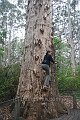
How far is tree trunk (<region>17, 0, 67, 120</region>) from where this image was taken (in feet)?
14.1

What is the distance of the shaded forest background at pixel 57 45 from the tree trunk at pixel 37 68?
1461mm

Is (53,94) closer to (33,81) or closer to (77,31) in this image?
(33,81)

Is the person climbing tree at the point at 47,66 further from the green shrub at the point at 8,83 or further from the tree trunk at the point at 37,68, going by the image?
the green shrub at the point at 8,83

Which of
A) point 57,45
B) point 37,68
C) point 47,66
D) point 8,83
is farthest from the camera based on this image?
point 57,45

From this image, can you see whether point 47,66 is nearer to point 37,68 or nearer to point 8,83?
point 37,68

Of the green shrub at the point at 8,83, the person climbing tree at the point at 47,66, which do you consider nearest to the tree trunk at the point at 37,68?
the person climbing tree at the point at 47,66

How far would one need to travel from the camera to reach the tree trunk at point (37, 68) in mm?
4297

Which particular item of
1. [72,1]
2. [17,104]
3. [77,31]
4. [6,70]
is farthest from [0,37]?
[77,31]

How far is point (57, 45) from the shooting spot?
1419 centimetres

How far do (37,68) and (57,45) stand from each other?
974cm

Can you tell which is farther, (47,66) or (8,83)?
(8,83)

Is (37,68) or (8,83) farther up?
(37,68)

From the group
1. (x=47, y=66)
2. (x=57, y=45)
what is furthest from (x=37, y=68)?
(x=57, y=45)

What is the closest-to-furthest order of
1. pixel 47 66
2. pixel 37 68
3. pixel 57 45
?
pixel 47 66 → pixel 37 68 → pixel 57 45
